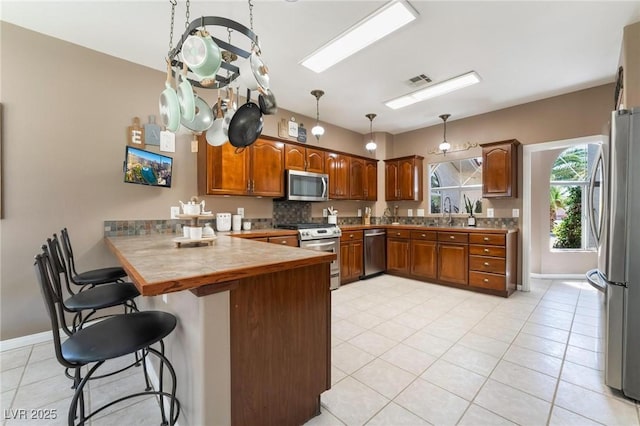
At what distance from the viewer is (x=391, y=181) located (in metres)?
5.45

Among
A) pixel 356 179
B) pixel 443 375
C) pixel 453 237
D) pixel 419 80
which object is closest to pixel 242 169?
pixel 356 179

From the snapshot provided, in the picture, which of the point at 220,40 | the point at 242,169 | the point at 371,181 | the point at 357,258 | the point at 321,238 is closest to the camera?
the point at 220,40

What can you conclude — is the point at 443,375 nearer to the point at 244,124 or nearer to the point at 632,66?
the point at 244,124

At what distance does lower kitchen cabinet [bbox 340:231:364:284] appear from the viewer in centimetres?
437

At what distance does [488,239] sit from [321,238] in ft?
7.71

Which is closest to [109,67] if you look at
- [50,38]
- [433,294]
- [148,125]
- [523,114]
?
[50,38]

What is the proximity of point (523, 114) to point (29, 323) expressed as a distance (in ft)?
21.0

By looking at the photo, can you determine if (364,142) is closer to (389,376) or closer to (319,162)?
(319,162)

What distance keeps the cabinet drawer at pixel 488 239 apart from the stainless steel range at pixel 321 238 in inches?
76.6

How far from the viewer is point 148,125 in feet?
9.96

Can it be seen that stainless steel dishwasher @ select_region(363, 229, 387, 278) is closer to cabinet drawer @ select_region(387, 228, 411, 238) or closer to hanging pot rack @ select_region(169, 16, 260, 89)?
cabinet drawer @ select_region(387, 228, 411, 238)

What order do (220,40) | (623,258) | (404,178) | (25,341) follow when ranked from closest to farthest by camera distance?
1. (220,40)
2. (623,258)
3. (25,341)
4. (404,178)

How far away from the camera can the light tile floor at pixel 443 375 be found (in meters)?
1.62

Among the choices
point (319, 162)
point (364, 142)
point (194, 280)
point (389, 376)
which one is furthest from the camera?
point (364, 142)
